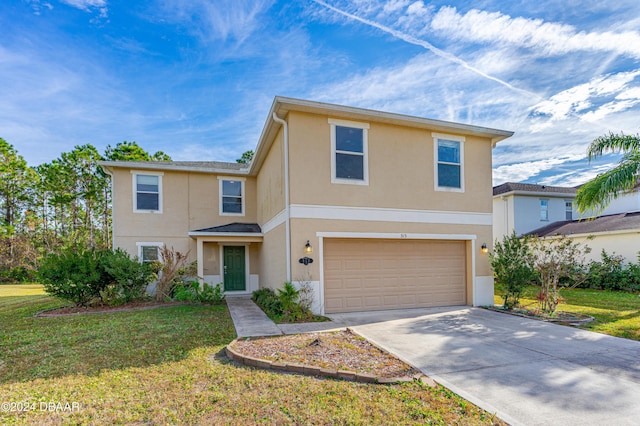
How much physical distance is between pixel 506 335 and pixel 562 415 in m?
3.35

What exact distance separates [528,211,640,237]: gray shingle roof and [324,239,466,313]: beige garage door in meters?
6.96

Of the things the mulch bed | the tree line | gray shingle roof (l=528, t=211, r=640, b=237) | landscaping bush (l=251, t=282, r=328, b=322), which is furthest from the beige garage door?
the tree line

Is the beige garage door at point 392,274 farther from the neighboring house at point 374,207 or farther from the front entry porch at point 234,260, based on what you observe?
the front entry porch at point 234,260

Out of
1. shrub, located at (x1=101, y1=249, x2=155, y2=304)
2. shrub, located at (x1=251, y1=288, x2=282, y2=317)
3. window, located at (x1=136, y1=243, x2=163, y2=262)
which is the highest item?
window, located at (x1=136, y1=243, x2=163, y2=262)

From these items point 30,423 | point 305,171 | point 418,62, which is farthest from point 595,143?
point 30,423

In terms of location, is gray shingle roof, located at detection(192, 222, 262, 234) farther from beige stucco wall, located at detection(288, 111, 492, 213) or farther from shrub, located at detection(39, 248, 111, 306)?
beige stucco wall, located at detection(288, 111, 492, 213)

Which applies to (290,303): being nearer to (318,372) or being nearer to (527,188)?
(318,372)

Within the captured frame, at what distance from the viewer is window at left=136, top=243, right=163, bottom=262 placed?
496 inches

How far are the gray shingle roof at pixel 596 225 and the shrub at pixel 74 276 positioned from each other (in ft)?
56.7

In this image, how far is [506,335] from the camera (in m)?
6.52

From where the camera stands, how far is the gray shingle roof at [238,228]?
40.2 ft

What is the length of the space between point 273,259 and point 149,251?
18.9ft

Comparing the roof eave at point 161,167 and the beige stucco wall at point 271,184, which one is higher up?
the roof eave at point 161,167

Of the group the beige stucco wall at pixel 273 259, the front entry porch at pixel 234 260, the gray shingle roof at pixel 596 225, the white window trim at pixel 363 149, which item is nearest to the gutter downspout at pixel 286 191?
the beige stucco wall at pixel 273 259
